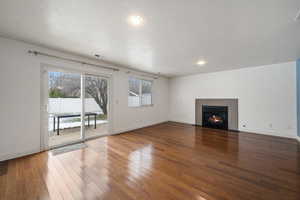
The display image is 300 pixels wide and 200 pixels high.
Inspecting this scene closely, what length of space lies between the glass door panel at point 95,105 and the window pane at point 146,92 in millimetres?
1815

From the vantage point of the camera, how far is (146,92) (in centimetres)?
557

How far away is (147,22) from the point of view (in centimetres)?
184

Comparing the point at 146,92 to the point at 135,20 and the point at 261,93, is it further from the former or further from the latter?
the point at 261,93

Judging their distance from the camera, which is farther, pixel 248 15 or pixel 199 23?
pixel 199 23

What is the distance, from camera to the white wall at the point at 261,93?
12.1 feet

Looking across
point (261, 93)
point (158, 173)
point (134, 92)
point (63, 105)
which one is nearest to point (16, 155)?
point (63, 105)

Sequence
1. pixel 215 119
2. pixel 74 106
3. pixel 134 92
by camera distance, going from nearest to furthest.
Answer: pixel 74 106 < pixel 134 92 < pixel 215 119

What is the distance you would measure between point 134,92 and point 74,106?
225cm

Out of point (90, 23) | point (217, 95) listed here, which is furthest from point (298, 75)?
point (90, 23)

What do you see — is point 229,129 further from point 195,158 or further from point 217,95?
point 195,158

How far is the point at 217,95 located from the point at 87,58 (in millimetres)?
5010

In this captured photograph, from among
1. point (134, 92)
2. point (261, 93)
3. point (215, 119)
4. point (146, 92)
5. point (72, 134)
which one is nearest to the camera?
point (72, 134)

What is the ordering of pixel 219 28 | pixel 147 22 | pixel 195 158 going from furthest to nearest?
pixel 195 158 → pixel 219 28 → pixel 147 22

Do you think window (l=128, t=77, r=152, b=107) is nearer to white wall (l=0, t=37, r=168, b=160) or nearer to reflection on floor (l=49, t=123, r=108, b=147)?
reflection on floor (l=49, t=123, r=108, b=147)
